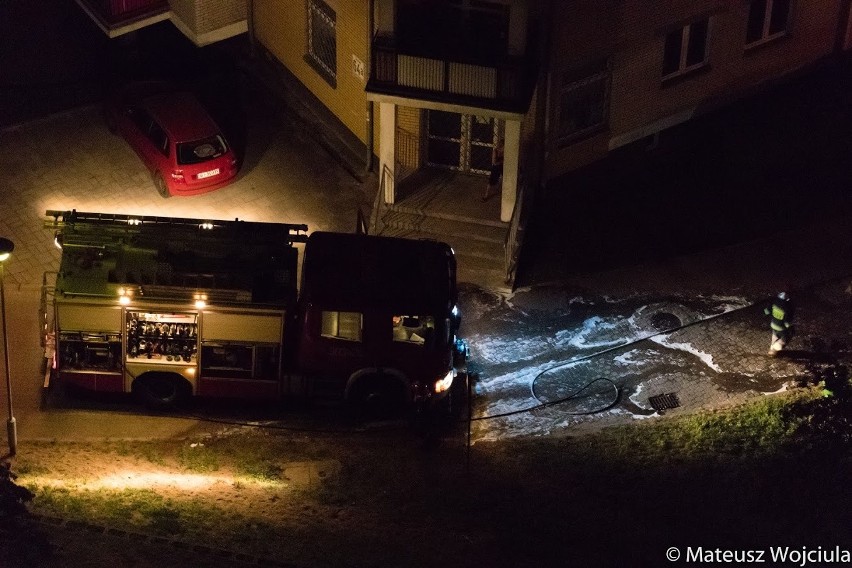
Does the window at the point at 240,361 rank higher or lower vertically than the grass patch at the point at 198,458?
higher

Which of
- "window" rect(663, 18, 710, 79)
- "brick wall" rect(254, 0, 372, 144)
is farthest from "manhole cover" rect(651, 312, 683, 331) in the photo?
"brick wall" rect(254, 0, 372, 144)

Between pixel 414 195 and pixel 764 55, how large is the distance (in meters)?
8.18

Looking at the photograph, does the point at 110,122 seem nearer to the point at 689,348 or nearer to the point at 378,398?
the point at 378,398

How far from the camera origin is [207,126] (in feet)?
88.1

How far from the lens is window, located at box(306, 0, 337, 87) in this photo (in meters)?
27.5

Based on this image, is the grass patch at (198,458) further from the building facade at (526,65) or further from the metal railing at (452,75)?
the metal railing at (452,75)

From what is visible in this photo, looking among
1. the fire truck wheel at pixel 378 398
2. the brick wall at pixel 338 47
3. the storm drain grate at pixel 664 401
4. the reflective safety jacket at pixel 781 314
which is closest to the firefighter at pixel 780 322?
the reflective safety jacket at pixel 781 314

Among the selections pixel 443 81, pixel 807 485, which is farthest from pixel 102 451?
pixel 807 485

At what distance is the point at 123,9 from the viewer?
2906cm

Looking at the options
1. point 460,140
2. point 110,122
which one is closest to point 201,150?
point 110,122

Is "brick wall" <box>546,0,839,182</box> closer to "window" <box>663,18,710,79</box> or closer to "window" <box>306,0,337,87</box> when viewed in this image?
"window" <box>663,18,710,79</box>

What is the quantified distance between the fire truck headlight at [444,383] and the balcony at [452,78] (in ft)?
16.4

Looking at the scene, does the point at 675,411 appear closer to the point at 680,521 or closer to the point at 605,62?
the point at 680,521

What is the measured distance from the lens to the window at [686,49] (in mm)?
27078
